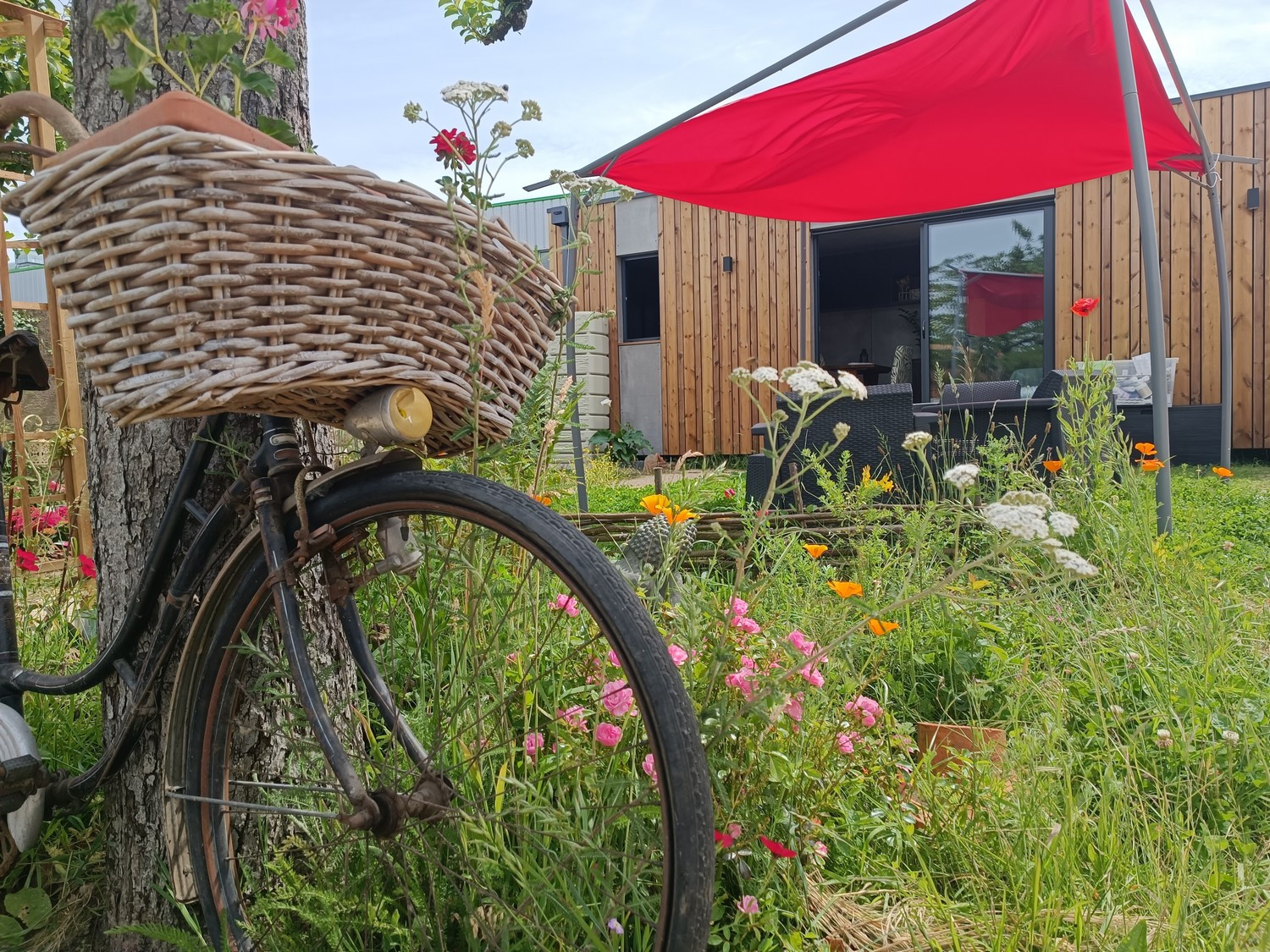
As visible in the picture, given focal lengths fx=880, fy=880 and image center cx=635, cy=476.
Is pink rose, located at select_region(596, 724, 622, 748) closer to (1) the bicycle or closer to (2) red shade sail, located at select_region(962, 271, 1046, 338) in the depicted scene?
(1) the bicycle

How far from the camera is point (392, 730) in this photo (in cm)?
115

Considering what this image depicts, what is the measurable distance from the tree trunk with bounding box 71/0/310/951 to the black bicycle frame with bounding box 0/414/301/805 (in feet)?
0.19

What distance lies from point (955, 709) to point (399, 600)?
116 centimetres

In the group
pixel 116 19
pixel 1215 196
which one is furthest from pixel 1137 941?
pixel 1215 196

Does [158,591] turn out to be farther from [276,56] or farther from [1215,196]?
[1215,196]

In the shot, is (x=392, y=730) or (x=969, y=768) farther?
(x=969, y=768)

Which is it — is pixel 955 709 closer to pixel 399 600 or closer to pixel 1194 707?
pixel 1194 707

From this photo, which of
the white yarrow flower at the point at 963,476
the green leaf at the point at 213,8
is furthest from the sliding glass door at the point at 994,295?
the green leaf at the point at 213,8

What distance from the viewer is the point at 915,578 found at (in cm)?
214

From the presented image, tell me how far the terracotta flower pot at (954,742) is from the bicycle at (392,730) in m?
0.55

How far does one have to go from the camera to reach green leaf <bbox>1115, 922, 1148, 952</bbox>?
37.2 inches

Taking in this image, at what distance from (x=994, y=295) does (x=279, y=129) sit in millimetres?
8868

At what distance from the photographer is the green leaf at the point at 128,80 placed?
82 cm

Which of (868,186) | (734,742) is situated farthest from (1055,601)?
(868,186)
